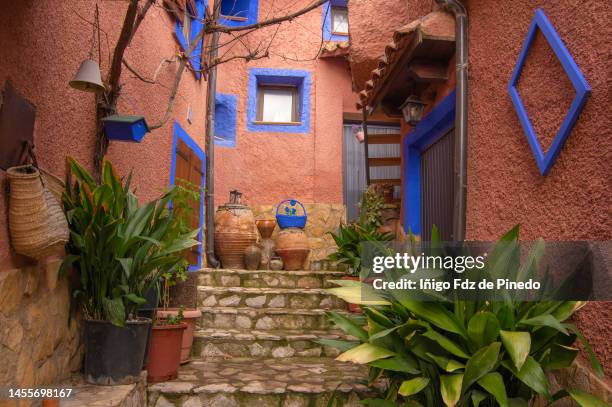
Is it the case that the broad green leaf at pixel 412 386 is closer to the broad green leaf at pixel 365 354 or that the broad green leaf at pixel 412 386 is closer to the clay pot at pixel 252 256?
the broad green leaf at pixel 365 354

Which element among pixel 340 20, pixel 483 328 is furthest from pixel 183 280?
pixel 340 20

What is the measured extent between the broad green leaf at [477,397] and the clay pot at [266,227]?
16.2 feet

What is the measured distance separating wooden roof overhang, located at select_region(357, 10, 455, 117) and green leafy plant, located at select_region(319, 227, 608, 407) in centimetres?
190

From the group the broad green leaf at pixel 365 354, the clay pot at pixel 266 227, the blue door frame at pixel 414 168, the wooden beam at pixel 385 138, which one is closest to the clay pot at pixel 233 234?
the clay pot at pixel 266 227

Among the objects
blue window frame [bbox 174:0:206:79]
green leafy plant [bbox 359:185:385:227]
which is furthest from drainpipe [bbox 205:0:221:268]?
green leafy plant [bbox 359:185:385:227]

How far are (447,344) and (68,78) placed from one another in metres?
2.22

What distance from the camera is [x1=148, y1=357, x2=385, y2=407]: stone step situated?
8.93ft

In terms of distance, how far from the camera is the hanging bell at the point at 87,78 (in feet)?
7.71

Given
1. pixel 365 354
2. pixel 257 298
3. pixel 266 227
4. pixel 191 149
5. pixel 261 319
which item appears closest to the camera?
pixel 365 354

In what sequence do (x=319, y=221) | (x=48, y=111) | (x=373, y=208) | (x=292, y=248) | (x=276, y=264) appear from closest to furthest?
(x=48, y=111) < (x=373, y=208) < (x=292, y=248) < (x=276, y=264) < (x=319, y=221)

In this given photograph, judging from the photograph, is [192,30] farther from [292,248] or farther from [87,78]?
[87,78]

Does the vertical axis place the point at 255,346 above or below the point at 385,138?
below

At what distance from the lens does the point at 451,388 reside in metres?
1.93

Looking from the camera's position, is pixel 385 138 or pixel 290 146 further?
pixel 290 146
